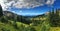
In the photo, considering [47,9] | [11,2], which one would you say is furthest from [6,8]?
[47,9]

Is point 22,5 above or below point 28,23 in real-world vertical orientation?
above

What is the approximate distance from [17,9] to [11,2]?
0.18m

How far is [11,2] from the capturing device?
3.89 m

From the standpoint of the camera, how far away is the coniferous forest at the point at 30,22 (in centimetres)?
375

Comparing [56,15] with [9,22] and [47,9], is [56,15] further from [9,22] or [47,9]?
[9,22]

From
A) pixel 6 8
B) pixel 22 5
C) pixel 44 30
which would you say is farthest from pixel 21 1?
pixel 44 30

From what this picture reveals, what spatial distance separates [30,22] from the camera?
3801 millimetres

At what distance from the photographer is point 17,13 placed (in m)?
3.86

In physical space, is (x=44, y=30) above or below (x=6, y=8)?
below

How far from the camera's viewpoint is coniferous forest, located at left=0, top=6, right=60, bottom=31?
148 inches

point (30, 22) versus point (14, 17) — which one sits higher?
point (14, 17)

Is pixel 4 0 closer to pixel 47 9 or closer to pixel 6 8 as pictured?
pixel 6 8

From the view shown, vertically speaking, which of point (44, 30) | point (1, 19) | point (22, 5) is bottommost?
point (44, 30)

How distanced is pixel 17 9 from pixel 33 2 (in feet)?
1.08
